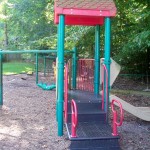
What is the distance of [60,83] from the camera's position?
518 centimetres

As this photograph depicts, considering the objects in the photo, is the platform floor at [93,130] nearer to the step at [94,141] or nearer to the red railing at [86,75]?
the step at [94,141]

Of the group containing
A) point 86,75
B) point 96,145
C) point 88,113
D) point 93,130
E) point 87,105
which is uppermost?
point 86,75

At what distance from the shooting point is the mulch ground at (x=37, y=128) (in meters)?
4.89

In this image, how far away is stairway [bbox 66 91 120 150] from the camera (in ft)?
14.9

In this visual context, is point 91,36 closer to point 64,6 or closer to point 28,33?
point 64,6

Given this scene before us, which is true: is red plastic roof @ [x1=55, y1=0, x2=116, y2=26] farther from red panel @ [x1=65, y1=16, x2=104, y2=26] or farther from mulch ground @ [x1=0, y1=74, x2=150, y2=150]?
mulch ground @ [x1=0, y1=74, x2=150, y2=150]

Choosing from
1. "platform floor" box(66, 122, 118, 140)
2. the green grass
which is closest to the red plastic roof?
"platform floor" box(66, 122, 118, 140)

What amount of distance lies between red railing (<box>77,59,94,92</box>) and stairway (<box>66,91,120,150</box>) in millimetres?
1210

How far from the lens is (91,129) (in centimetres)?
508

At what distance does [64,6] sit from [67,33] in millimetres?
7956

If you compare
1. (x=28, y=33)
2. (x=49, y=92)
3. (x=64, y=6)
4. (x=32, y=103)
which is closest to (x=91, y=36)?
(x=49, y=92)

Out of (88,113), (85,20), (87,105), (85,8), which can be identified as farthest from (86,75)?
(85,8)

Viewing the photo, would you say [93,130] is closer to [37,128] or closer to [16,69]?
[37,128]

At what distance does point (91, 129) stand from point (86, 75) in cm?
287
